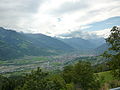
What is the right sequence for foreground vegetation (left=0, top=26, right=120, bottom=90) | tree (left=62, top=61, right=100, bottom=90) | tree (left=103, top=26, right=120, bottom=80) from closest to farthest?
tree (left=103, top=26, right=120, bottom=80) → foreground vegetation (left=0, top=26, right=120, bottom=90) → tree (left=62, top=61, right=100, bottom=90)

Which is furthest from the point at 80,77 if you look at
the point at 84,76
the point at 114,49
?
the point at 114,49

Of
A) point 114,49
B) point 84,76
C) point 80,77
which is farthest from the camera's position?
point 80,77

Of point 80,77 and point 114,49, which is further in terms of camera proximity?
point 80,77

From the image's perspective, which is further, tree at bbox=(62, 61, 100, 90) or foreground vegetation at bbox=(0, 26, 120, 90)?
tree at bbox=(62, 61, 100, 90)

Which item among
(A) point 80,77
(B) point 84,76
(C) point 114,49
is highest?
(C) point 114,49

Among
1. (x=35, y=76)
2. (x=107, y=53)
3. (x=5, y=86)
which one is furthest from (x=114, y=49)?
(x=5, y=86)

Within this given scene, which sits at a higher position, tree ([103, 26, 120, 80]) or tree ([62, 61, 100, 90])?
tree ([103, 26, 120, 80])

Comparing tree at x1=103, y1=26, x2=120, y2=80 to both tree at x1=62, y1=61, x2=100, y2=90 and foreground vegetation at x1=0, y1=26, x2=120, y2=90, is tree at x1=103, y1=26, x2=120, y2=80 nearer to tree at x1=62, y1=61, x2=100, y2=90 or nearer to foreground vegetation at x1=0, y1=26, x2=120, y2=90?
foreground vegetation at x1=0, y1=26, x2=120, y2=90

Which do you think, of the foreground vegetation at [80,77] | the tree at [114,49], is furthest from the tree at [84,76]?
the tree at [114,49]

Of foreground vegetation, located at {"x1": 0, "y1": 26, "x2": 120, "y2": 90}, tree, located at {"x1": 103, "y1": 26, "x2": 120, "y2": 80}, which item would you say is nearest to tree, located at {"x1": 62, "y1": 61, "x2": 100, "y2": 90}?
foreground vegetation, located at {"x1": 0, "y1": 26, "x2": 120, "y2": 90}

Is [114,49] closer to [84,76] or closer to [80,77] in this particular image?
[84,76]

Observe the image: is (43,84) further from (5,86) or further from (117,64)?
(5,86)

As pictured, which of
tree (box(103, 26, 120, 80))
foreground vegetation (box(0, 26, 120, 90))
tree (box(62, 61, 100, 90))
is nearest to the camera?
tree (box(103, 26, 120, 80))

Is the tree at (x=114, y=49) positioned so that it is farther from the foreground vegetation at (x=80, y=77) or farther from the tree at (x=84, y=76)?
the tree at (x=84, y=76)
